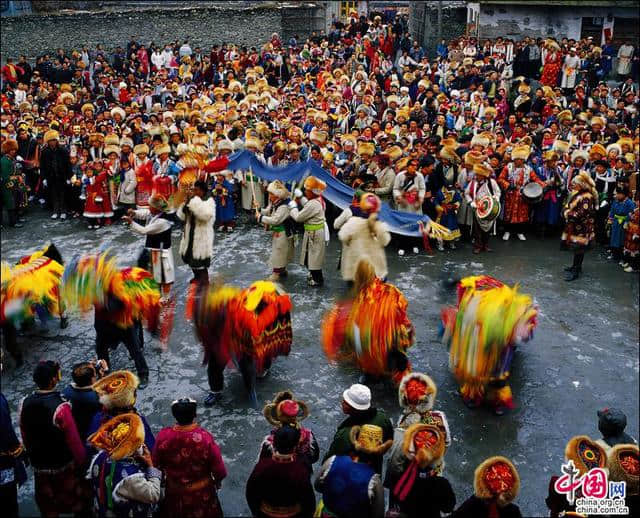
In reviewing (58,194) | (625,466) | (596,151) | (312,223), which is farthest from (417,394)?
(58,194)

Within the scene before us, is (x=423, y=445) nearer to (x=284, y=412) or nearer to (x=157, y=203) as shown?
(x=284, y=412)

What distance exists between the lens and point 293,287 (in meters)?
9.65

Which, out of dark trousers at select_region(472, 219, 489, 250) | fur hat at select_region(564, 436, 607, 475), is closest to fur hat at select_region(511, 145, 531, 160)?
dark trousers at select_region(472, 219, 489, 250)

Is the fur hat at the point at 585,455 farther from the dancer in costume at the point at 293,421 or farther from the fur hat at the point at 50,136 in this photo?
the fur hat at the point at 50,136

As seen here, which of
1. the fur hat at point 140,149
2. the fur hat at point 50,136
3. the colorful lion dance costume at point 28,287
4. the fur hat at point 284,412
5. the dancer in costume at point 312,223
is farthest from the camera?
the fur hat at point 50,136

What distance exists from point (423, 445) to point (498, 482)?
52 cm

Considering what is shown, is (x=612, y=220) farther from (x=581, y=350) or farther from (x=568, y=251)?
(x=581, y=350)

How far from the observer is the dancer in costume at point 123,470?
14.1 ft

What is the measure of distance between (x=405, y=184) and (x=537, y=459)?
220 inches

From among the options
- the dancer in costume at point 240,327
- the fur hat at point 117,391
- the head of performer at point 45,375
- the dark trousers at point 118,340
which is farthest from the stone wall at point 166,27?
the fur hat at point 117,391

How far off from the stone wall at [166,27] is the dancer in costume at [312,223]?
2072 centimetres

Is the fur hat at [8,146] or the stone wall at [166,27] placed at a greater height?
the stone wall at [166,27]

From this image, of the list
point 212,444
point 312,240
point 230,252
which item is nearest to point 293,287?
point 312,240

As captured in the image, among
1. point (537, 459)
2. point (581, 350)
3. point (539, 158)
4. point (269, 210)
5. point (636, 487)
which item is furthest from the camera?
point (539, 158)
